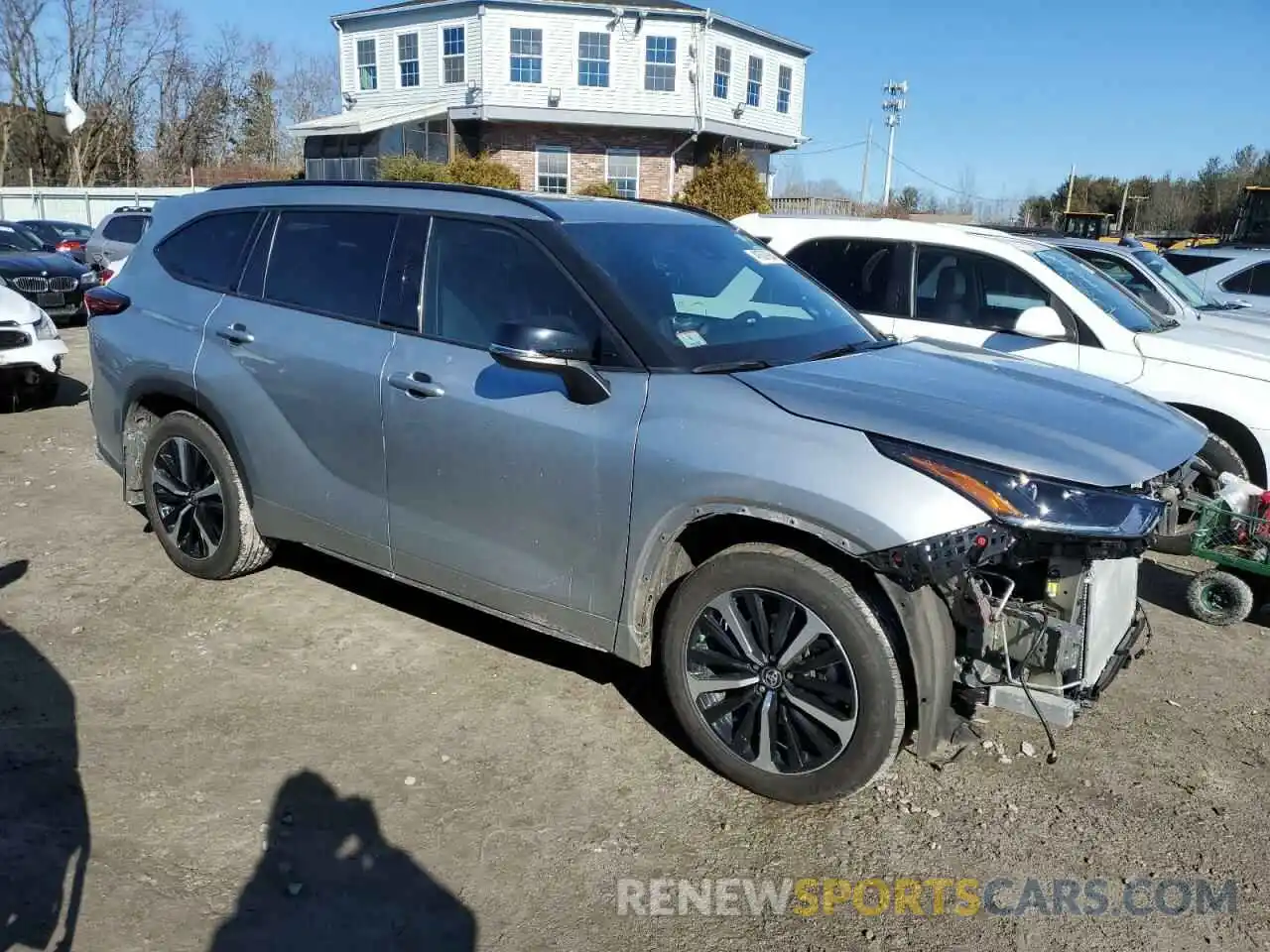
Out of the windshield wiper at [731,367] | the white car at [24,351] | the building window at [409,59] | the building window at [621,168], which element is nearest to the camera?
the windshield wiper at [731,367]

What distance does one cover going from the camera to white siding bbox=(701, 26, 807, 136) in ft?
111

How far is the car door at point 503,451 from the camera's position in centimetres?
347

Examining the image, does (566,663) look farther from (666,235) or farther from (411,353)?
(666,235)

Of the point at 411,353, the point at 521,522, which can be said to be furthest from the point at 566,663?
the point at 411,353

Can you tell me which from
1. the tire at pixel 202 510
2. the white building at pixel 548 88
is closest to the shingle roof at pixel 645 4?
the white building at pixel 548 88

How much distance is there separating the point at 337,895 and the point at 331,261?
268 centimetres

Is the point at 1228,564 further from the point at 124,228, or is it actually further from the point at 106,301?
the point at 124,228

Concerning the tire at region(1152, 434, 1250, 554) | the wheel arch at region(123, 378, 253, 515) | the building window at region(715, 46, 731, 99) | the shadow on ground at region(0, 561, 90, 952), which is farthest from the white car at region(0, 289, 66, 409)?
the building window at region(715, 46, 731, 99)

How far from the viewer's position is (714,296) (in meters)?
3.93

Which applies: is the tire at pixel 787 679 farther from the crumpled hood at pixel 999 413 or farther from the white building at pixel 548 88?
the white building at pixel 548 88

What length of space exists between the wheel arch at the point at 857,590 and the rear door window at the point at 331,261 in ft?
5.54

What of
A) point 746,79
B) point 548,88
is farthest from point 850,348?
point 746,79

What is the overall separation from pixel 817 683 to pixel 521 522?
3.97 feet

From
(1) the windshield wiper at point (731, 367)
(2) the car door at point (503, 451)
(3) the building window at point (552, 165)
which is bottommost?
(2) the car door at point (503, 451)
